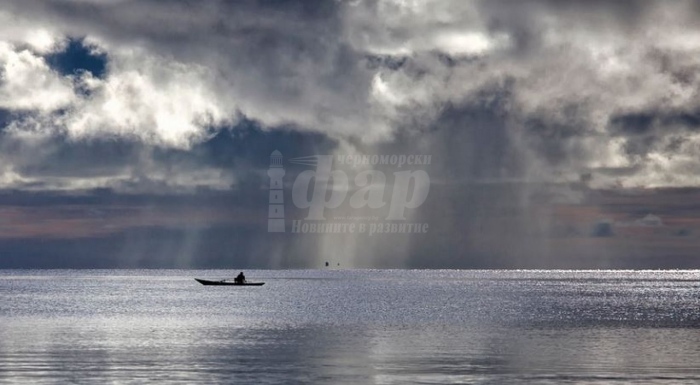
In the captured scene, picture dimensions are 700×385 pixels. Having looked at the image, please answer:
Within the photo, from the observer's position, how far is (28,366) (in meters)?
61.3

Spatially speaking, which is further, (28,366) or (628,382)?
(28,366)

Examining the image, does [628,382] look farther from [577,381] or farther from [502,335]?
[502,335]

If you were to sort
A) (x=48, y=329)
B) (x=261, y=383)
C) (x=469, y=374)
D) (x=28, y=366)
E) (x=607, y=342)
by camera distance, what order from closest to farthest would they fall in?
(x=261, y=383)
(x=469, y=374)
(x=28, y=366)
(x=607, y=342)
(x=48, y=329)

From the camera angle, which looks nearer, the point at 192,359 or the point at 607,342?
the point at 192,359

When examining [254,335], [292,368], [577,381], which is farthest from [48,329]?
[577,381]

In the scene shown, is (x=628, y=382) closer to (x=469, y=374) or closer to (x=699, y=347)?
(x=469, y=374)

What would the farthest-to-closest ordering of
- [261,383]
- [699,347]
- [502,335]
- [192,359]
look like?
[502,335] → [699,347] → [192,359] → [261,383]

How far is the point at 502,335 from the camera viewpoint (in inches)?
3460

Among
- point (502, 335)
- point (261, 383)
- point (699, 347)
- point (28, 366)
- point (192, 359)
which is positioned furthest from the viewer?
point (502, 335)

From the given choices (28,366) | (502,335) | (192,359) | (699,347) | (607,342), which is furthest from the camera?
(502,335)

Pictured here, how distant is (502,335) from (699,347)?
17691mm

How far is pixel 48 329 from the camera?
94.4m

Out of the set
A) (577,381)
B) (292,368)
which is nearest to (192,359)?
(292,368)

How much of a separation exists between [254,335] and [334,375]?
31977 mm
